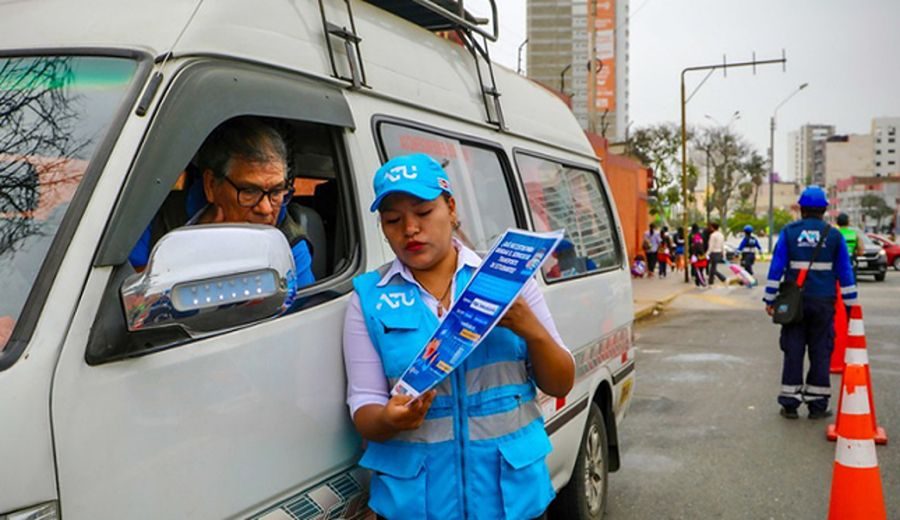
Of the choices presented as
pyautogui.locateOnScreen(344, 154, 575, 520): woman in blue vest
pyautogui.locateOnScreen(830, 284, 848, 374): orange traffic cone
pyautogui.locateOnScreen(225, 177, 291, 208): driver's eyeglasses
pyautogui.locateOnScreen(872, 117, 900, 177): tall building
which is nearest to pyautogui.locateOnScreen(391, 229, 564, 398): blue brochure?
pyautogui.locateOnScreen(344, 154, 575, 520): woman in blue vest

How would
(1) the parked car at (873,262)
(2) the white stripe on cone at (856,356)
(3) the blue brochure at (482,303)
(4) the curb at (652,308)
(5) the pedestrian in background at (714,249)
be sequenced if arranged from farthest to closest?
(1) the parked car at (873,262) < (5) the pedestrian in background at (714,249) < (4) the curb at (652,308) < (2) the white stripe on cone at (856,356) < (3) the blue brochure at (482,303)

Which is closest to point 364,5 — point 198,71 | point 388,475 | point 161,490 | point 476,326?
point 198,71

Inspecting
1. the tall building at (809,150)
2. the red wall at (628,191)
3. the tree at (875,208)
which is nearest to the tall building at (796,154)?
the tall building at (809,150)

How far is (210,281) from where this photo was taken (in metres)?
1.60

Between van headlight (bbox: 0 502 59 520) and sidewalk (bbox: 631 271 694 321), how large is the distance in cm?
1122

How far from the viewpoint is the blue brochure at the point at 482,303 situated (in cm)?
188

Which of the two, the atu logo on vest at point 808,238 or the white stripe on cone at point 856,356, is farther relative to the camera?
the atu logo on vest at point 808,238

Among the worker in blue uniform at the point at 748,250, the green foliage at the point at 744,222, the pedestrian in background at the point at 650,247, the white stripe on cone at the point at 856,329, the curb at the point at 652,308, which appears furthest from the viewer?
the green foliage at the point at 744,222

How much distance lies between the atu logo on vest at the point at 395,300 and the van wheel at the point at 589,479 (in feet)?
7.43

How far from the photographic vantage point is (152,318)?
5.08 ft

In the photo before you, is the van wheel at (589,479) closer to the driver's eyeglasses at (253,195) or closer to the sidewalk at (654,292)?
the driver's eyeglasses at (253,195)

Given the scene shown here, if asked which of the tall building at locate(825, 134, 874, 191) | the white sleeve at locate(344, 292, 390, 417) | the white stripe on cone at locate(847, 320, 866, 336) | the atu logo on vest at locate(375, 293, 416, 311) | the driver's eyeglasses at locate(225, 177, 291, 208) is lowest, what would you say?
the white stripe on cone at locate(847, 320, 866, 336)

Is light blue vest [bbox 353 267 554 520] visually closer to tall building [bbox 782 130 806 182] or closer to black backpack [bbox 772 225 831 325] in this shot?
black backpack [bbox 772 225 831 325]

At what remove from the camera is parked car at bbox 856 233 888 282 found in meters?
23.9
